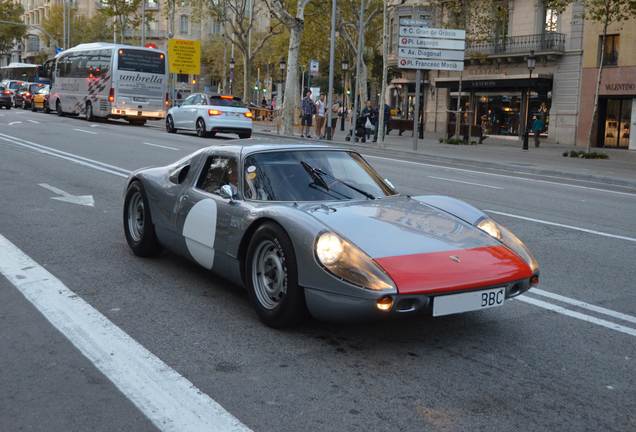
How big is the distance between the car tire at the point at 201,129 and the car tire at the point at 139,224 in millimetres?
21438

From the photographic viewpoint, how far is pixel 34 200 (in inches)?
417

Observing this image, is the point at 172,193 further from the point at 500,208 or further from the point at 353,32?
the point at 353,32

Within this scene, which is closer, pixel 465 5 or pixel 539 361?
pixel 539 361

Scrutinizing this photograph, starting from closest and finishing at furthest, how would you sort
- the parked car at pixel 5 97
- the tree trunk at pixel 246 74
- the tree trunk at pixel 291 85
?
the tree trunk at pixel 291 85 → the parked car at pixel 5 97 → the tree trunk at pixel 246 74

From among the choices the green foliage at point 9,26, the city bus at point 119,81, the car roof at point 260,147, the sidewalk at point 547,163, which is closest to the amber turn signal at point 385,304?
the car roof at point 260,147

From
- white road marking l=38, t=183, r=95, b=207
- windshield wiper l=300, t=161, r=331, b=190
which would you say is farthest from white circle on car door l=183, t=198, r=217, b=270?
white road marking l=38, t=183, r=95, b=207

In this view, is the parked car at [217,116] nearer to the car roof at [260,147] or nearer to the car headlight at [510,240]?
the car roof at [260,147]

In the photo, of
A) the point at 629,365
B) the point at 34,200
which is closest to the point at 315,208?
the point at 629,365

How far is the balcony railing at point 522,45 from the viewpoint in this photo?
130ft

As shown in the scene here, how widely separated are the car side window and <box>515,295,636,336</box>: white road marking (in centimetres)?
245

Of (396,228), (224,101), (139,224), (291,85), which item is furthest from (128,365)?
(291,85)

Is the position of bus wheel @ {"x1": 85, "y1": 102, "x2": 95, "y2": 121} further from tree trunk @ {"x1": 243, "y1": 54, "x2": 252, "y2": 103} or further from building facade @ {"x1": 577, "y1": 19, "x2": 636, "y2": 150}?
building facade @ {"x1": 577, "y1": 19, "x2": 636, "y2": 150}

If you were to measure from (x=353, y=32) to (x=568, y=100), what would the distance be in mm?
19638

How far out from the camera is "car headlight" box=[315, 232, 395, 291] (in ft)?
14.6
